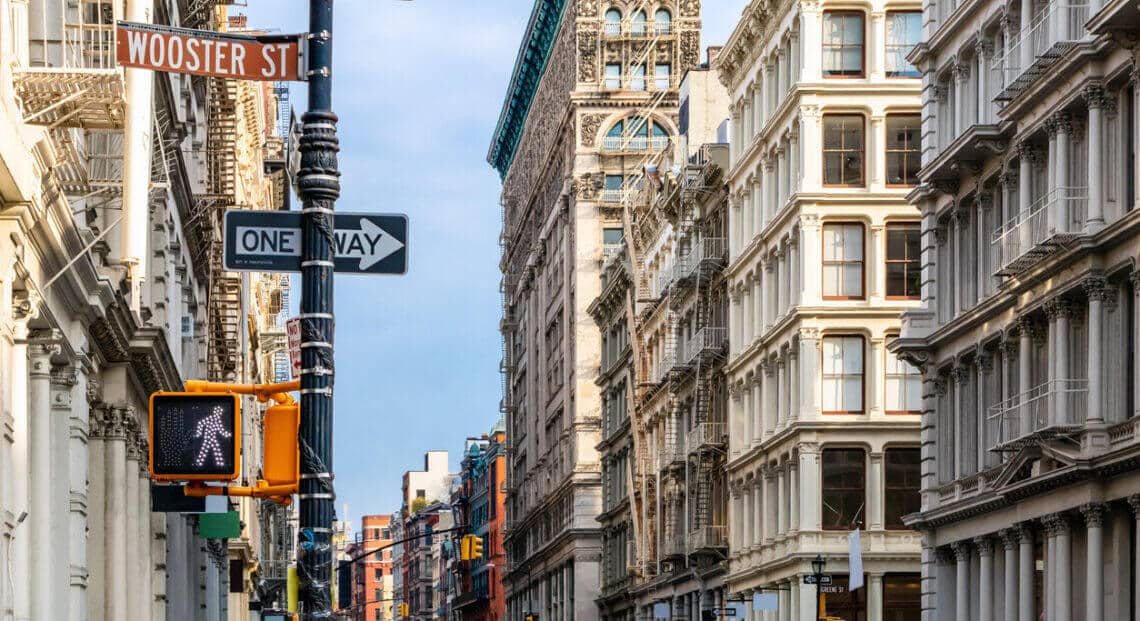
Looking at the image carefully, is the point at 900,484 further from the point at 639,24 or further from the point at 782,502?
the point at 639,24

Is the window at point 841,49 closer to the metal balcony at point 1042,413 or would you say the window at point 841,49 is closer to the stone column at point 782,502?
the stone column at point 782,502

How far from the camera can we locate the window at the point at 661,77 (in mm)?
122938

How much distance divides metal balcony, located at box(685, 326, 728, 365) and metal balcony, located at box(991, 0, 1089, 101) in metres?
33.5

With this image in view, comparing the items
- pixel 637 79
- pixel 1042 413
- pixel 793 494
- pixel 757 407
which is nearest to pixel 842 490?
pixel 793 494

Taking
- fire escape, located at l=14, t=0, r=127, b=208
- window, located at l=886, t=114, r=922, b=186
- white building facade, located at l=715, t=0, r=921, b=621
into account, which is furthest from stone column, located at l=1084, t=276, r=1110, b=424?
window, located at l=886, t=114, r=922, b=186

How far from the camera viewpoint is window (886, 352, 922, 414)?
66.4 meters

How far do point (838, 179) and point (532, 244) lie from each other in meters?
83.4

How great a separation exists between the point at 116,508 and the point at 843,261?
32.0 meters

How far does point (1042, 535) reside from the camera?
43031 millimetres

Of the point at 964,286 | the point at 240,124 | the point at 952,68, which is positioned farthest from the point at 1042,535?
the point at 240,124

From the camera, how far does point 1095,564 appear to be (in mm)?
39594

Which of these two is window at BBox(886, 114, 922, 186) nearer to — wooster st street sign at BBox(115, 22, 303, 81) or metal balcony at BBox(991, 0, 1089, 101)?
metal balcony at BBox(991, 0, 1089, 101)

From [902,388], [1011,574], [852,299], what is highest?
[852,299]

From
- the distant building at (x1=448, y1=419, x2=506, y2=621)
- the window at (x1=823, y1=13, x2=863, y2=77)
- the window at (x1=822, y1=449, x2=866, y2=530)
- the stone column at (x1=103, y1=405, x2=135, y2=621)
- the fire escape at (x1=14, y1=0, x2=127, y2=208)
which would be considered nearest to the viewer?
the fire escape at (x1=14, y1=0, x2=127, y2=208)
